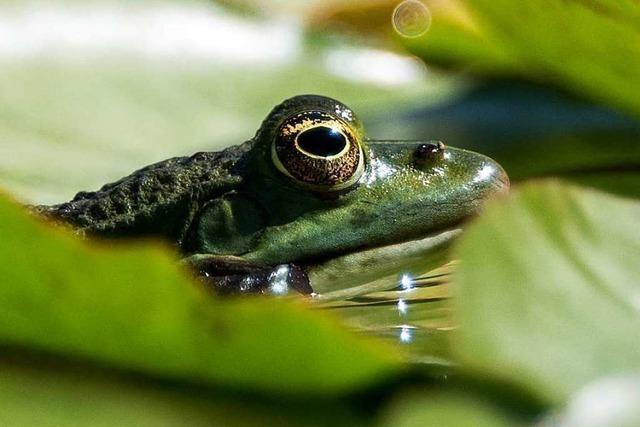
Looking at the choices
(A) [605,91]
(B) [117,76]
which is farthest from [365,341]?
(B) [117,76]

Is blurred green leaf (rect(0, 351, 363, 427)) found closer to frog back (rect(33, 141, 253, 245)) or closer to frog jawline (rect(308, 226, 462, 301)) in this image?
frog jawline (rect(308, 226, 462, 301))

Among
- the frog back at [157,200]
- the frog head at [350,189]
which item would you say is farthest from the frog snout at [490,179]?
the frog back at [157,200]

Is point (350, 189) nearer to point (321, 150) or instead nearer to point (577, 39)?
point (321, 150)

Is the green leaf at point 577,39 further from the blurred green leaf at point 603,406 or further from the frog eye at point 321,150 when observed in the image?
the blurred green leaf at point 603,406

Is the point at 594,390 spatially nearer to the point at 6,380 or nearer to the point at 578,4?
the point at 6,380

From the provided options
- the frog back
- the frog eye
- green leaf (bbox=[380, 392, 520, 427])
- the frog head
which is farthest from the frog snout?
green leaf (bbox=[380, 392, 520, 427])

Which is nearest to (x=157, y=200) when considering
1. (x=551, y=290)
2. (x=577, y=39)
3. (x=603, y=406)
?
(x=577, y=39)
